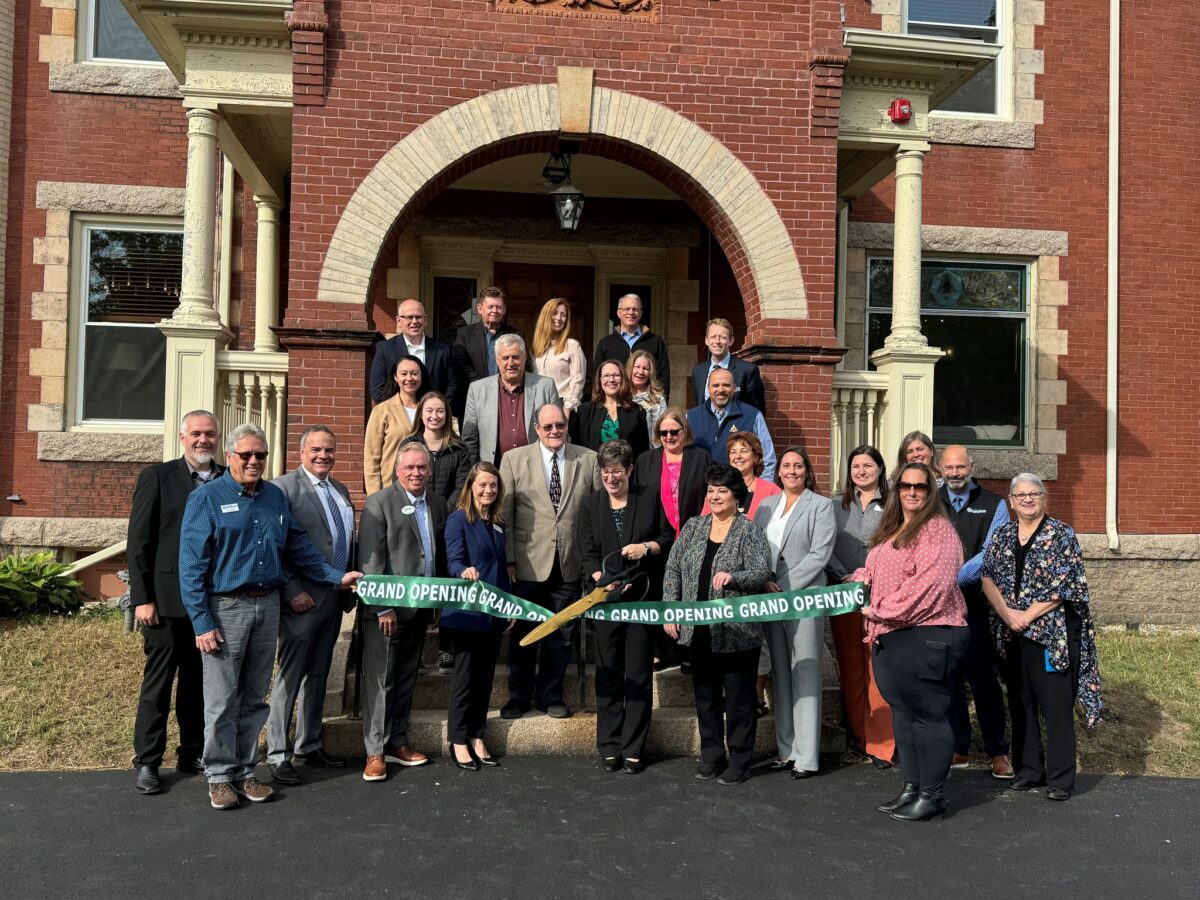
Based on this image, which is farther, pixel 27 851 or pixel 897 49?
pixel 897 49

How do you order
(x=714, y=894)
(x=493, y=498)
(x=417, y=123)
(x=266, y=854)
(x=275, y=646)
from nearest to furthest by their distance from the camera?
(x=714, y=894) → (x=266, y=854) → (x=275, y=646) → (x=493, y=498) → (x=417, y=123)

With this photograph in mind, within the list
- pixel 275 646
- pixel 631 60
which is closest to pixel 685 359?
pixel 631 60

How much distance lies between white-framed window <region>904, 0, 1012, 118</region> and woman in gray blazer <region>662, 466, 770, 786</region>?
8.39 metres

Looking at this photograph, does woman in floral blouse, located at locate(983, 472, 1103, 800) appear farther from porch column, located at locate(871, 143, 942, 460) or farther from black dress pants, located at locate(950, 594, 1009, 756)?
porch column, located at locate(871, 143, 942, 460)

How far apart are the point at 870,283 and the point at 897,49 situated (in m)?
3.82

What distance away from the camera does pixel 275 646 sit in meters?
5.47

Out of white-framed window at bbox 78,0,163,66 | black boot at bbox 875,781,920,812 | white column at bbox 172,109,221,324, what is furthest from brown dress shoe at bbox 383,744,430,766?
white-framed window at bbox 78,0,163,66

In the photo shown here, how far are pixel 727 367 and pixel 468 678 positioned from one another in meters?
3.04

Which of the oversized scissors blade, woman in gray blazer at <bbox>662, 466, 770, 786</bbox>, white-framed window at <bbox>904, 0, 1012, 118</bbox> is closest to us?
woman in gray blazer at <bbox>662, 466, 770, 786</bbox>

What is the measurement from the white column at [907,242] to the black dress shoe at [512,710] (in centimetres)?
484

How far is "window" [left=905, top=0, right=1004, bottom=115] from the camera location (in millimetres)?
12219

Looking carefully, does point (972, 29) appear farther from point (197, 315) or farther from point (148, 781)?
point (148, 781)

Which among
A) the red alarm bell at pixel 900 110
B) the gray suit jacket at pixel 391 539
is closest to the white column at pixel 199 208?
the gray suit jacket at pixel 391 539

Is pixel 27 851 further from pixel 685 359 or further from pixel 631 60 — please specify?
pixel 685 359
